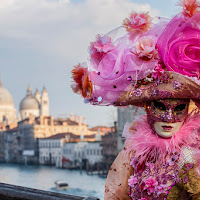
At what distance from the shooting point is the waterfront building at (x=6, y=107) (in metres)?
53.2

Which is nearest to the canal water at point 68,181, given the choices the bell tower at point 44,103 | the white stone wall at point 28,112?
the white stone wall at point 28,112

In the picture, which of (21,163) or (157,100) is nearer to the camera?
(157,100)

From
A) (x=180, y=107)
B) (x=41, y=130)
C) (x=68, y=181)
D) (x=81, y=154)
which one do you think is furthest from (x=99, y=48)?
(x=41, y=130)

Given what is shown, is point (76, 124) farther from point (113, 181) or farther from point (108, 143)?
point (113, 181)

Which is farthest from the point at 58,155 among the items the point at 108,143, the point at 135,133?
the point at 135,133

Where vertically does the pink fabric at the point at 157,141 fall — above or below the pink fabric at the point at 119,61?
below

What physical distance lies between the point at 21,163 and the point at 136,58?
137 feet

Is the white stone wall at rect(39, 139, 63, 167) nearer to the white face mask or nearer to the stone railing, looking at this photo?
the stone railing

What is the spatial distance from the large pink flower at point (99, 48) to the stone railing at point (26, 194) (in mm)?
542

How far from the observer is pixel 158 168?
1.37 m

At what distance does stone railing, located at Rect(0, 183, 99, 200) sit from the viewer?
1.73 metres

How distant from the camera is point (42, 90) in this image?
55.1 metres

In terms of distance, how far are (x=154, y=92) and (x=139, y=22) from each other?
0.23 m

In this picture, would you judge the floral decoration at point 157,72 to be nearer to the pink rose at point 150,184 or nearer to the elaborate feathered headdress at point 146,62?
the elaborate feathered headdress at point 146,62
